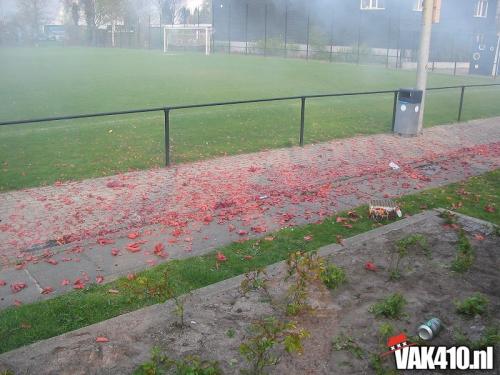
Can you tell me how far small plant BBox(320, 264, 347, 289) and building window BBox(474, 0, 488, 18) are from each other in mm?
28310

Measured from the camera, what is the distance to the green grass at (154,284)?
314 centimetres

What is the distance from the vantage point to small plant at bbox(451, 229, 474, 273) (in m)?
3.84

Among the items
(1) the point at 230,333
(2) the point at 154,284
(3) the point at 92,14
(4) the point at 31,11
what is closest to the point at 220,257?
(2) the point at 154,284

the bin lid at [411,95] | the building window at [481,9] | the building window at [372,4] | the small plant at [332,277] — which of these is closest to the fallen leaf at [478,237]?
the small plant at [332,277]

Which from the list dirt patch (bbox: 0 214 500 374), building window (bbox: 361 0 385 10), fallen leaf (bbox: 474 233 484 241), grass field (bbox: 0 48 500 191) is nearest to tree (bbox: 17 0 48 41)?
grass field (bbox: 0 48 500 191)

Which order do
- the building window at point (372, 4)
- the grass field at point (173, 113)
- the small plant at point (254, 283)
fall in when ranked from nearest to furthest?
the small plant at point (254, 283) < the grass field at point (173, 113) < the building window at point (372, 4)

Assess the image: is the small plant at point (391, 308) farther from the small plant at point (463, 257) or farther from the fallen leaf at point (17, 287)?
the fallen leaf at point (17, 287)

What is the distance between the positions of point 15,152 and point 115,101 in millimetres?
6298

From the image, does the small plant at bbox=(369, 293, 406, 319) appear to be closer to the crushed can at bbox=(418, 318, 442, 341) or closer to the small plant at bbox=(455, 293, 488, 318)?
the crushed can at bbox=(418, 318, 442, 341)

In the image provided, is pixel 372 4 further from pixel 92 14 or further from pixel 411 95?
pixel 92 14

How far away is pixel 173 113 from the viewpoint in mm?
11883

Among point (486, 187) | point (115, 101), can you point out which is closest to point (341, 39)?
point (115, 101)

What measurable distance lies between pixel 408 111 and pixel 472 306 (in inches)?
272

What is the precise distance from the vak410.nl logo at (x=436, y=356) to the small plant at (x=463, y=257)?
1.06 metres
